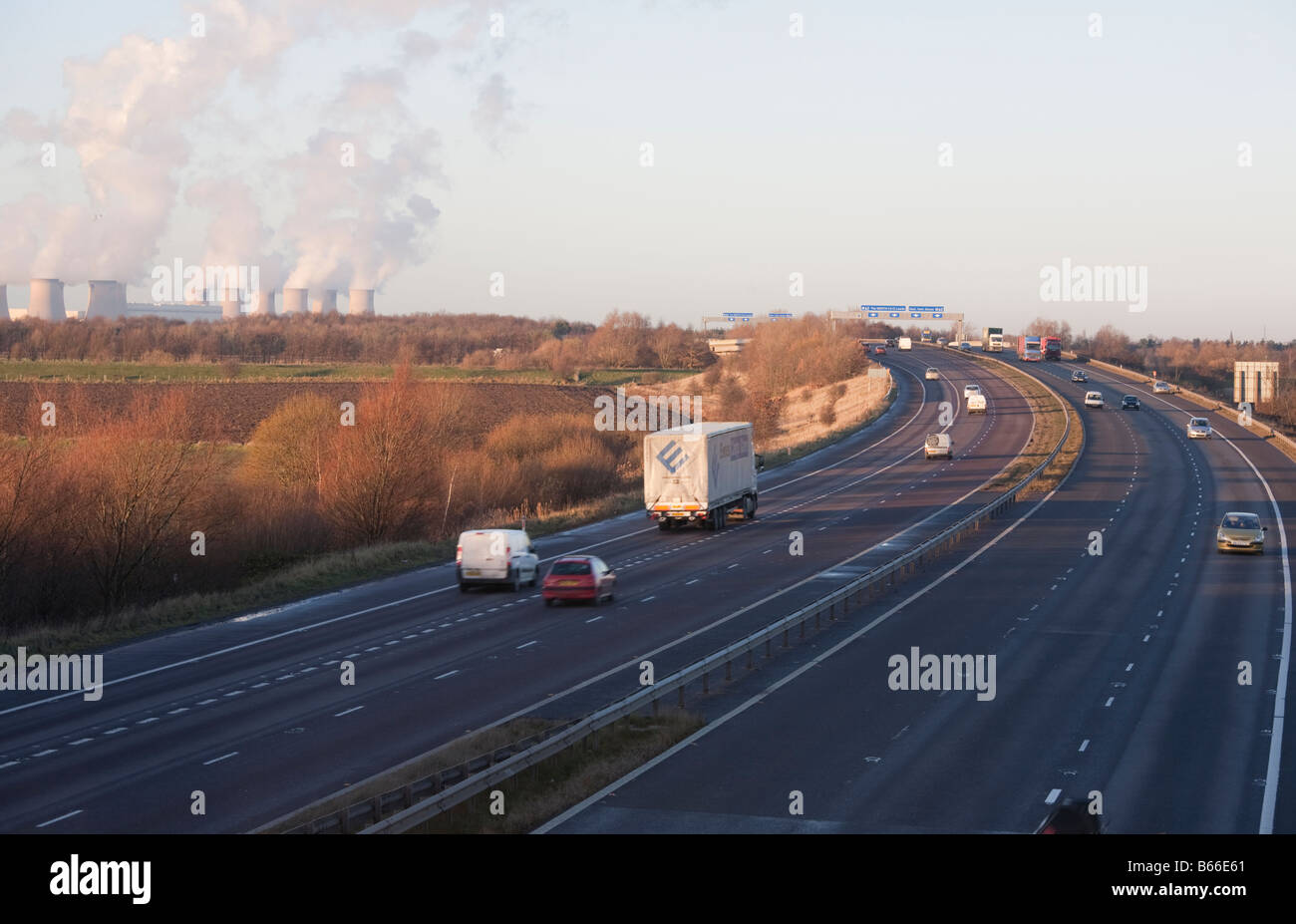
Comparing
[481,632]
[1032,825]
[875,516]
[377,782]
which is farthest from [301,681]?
[875,516]

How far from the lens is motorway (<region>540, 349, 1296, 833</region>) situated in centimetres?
1438

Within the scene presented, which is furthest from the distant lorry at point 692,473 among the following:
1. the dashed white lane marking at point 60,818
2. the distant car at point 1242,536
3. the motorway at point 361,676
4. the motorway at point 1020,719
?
the dashed white lane marking at point 60,818

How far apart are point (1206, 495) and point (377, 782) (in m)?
47.7

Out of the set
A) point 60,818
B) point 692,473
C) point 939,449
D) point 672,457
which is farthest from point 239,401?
point 60,818

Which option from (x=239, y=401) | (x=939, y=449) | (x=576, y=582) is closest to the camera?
(x=576, y=582)

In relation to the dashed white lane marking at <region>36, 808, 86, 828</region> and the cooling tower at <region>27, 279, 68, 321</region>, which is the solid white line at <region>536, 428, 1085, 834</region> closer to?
the dashed white lane marking at <region>36, 808, 86, 828</region>

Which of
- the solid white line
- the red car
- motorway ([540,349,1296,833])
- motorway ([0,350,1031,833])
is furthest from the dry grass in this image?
the red car

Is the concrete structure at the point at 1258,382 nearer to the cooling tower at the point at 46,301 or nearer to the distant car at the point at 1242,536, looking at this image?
the distant car at the point at 1242,536

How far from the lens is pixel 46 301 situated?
15638 cm

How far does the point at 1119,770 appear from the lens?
16250 millimetres

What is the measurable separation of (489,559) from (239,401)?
196 feet

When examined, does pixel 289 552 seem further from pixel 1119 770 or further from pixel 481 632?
pixel 1119 770

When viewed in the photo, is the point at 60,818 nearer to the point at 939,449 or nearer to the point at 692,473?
the point at 692,473

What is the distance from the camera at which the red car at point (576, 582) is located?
1193 inches
